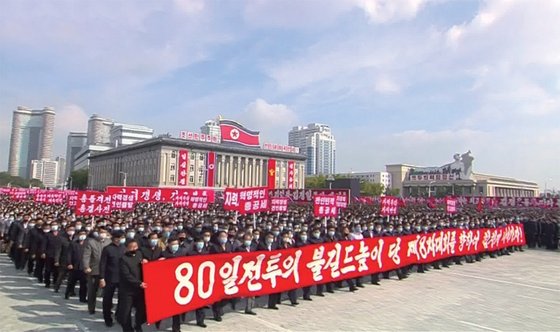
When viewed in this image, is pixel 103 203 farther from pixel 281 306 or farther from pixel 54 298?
pixel 281 306

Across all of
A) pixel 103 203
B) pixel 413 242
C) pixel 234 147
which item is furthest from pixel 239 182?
pixel 413 242

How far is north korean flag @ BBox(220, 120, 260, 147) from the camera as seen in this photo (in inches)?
3820

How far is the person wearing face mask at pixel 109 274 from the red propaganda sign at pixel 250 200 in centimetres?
1121

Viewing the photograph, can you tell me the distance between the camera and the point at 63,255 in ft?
33.7

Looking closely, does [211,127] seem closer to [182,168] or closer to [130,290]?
[182,168]

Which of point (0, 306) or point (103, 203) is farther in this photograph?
point (103, 203)

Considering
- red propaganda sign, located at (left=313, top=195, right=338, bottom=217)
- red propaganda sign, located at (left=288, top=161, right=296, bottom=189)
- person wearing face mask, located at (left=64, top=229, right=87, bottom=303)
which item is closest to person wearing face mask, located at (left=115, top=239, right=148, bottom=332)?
→ person wearing face mask, located at (left=64, top=229, right=87, bottom=303)

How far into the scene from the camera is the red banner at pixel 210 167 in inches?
3730

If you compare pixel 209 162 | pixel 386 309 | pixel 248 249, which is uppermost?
pixel 209 162

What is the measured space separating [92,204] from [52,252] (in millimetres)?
7894

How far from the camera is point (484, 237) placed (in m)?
17.4

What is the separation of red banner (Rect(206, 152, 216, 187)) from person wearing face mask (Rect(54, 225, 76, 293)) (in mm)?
84659

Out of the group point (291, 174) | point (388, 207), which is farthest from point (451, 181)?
point (388, 207)

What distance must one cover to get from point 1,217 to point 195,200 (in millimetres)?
13878
